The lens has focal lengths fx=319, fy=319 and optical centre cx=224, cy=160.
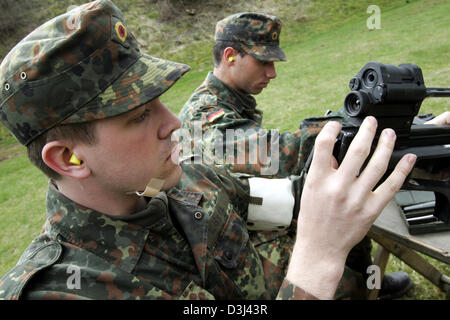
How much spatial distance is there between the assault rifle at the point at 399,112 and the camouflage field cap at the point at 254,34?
2.06 metres

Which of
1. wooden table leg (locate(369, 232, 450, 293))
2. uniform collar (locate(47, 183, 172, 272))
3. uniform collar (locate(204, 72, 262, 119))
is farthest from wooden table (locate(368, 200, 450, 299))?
uniform collar (locate(204, 72, 262, 119))

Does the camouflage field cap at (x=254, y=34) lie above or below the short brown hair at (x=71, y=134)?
below

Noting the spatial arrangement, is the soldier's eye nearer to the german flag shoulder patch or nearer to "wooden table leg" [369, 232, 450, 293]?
the german flag shoulder patch

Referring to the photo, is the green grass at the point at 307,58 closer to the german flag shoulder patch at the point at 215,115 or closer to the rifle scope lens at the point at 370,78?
the german flag shoulder patch at the point at 215,115

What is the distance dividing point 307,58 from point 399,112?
571 inches

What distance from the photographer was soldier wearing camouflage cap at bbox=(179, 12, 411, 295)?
8.61ft

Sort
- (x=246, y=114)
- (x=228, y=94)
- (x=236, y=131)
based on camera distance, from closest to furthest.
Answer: (x=236, y=131)
(x=228, y=94)
(x=246, y=114)

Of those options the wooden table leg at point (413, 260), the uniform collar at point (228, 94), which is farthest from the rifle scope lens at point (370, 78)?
the uniform collar at point (228, 94)

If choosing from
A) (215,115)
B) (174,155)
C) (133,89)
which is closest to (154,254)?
(174,155)

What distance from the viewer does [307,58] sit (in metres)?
14.8

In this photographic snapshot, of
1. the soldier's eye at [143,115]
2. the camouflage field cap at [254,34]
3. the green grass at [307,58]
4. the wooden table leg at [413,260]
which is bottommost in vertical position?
the green grass at [307,58]

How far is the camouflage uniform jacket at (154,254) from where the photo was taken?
1202 mm

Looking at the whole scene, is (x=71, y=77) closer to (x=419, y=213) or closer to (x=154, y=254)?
(x=154, y=254)

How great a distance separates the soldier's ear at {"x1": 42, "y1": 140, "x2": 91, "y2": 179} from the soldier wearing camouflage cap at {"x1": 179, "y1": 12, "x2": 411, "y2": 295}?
1.60 m
